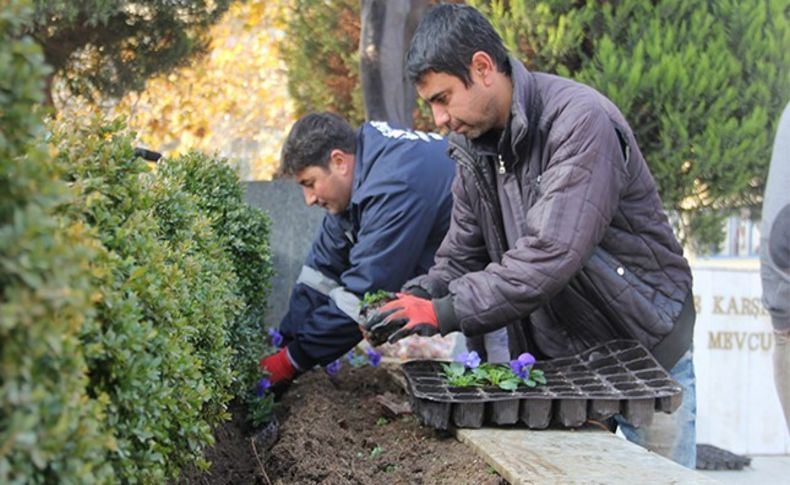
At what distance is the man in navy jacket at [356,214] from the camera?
4891 mm

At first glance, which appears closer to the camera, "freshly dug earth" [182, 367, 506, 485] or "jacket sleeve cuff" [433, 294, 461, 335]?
"freshly dug earth" [182, 367, 506, 485]

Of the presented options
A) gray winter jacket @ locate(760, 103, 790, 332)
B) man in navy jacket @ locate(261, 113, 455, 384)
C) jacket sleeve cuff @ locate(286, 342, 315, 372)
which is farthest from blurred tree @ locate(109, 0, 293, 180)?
gray winter jacket @ locate(760, 103, 790, 332)

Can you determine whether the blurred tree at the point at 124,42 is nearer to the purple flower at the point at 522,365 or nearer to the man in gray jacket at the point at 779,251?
the man in gray jacket at the point at 779,251

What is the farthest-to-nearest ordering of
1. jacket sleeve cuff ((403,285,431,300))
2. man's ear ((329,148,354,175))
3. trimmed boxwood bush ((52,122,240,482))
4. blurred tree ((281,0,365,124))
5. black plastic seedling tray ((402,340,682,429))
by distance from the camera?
blurred tree ((281,0,365,124)), man's ear ((329,148,354,175)), jacket sleeve cuff ((403,285,431,300)), black plastic seedling tray ((402,340,682,429)), trimmed boxwood bush ((52,122,240,482))

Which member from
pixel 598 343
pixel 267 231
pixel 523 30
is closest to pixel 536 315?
pixel 598 343

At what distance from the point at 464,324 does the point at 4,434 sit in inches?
80.9

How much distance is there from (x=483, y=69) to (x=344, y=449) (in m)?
1.41

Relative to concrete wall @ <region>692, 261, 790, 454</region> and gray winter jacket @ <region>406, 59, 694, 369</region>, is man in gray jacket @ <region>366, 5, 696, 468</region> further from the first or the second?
concrete wall @ <region>692, 261, 790, 454</region>

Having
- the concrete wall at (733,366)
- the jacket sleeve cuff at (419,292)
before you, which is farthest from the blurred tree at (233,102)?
the jacket sleeve cuff at (419,292)

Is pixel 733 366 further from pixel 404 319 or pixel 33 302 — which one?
pixel 33 302

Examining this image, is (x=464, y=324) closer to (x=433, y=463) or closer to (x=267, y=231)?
(x=433, y=463)

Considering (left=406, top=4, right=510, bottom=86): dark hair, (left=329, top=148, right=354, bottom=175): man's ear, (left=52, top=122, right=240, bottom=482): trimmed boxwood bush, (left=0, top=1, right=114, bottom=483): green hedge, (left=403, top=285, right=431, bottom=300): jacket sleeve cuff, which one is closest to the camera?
(left=0, top=1, right=114, bottom=483): green hedge

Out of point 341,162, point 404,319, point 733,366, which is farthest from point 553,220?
point 733,366

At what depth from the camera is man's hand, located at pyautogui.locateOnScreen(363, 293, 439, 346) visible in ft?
11.7
